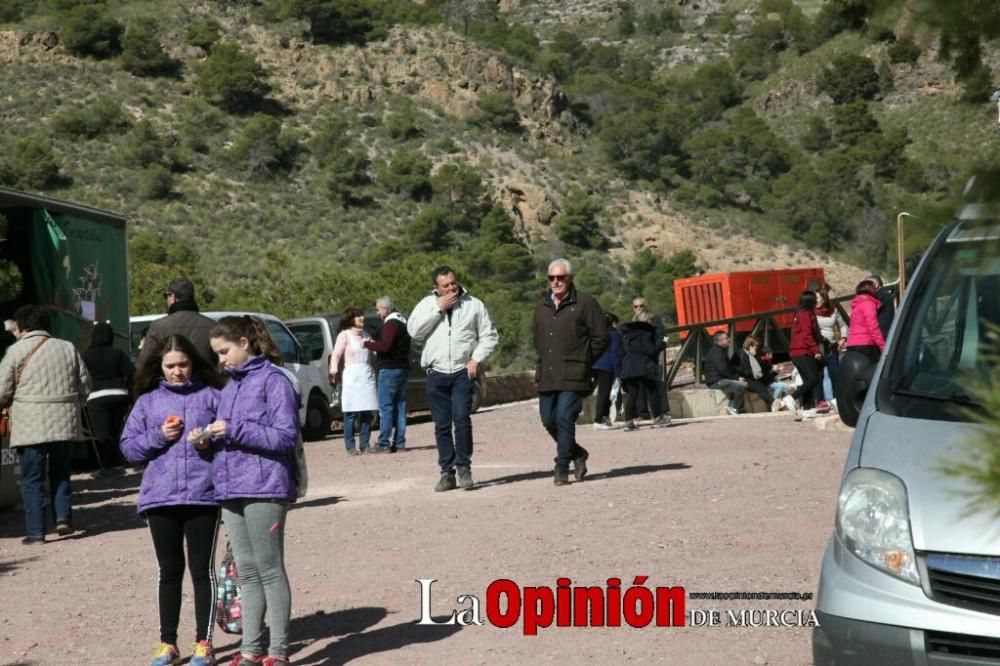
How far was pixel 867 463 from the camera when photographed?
4582 mm

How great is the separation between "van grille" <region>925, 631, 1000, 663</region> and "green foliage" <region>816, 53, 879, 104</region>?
305 ft

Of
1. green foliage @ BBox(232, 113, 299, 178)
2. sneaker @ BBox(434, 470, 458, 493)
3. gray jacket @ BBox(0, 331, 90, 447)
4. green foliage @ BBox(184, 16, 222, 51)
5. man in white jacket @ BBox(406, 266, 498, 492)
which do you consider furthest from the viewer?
green foliage @ BBox(184, 16, 222, 51)

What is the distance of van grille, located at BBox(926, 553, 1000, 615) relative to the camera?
4.11 meters

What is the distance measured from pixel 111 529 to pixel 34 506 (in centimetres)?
80

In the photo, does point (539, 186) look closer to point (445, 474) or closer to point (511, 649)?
point (445, 474)

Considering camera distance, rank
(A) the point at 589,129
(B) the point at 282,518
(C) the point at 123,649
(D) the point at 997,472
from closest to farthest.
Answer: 1. (D) the point at 997,472
2. (B) the point at 282,518
3. (C) the point at 123,649
4. (A) the point at 589,129

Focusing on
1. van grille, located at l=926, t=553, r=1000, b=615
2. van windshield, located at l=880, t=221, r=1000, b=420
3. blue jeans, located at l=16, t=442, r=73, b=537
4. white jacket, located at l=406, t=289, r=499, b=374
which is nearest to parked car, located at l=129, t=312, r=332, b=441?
white jacket, located at l=406, t=289, r=499, b=374

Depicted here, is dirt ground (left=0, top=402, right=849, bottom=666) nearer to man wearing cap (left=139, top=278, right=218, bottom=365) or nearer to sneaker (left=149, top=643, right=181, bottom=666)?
sneaker (left=149, top=643, right=181, bottom=666)

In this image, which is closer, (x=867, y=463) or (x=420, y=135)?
(x=867, y=463)

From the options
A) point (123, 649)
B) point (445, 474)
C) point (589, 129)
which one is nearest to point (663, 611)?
point (123, 649)

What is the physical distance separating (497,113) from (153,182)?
86.7 feet

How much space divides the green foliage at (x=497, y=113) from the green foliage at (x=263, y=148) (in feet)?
45.6

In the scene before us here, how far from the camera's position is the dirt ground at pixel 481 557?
659 cm

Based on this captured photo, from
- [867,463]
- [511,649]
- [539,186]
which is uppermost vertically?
[539,186]
